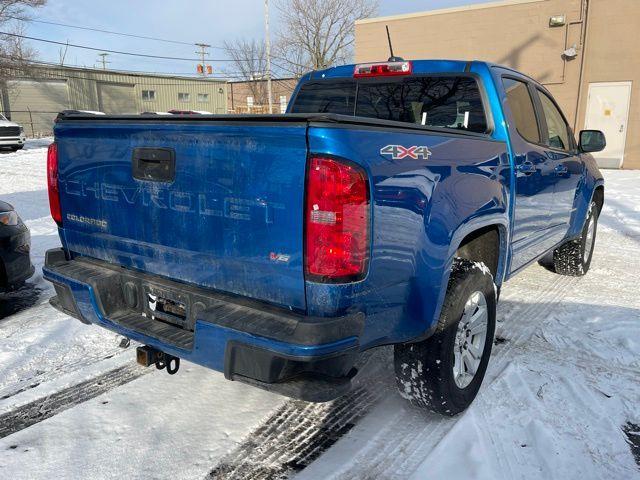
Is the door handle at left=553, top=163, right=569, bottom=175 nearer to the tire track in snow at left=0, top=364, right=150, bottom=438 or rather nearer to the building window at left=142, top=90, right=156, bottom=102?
the tire track in snow at left=0, top=364, right=150, bottom=438

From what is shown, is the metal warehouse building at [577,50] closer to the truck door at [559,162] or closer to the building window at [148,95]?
the truck door at [559,162]

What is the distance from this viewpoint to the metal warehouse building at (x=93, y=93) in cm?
3597

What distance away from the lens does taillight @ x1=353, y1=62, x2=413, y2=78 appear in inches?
141

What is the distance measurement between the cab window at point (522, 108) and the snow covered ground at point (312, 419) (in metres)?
1.54

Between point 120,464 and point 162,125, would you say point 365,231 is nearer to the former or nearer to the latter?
point 162,125

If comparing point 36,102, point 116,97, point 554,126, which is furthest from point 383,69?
point 116,97

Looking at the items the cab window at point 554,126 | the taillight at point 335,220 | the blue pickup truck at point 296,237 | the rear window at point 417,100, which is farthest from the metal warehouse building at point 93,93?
the taillight at point 335,220

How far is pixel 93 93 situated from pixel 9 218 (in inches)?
1554

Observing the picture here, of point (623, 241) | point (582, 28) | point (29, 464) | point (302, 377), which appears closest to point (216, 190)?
point (302, 377)

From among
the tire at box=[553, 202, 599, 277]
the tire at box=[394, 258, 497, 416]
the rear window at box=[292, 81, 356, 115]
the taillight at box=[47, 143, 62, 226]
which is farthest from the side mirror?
the taillight at box=[47, 143, 62, 226]

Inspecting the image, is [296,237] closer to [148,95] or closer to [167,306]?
[167,306]

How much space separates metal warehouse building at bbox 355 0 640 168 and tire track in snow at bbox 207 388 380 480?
16.8 m

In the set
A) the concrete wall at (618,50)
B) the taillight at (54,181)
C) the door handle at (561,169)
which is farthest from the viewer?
the concrete wall at (618,50)

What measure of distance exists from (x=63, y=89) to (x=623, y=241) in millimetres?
39606
